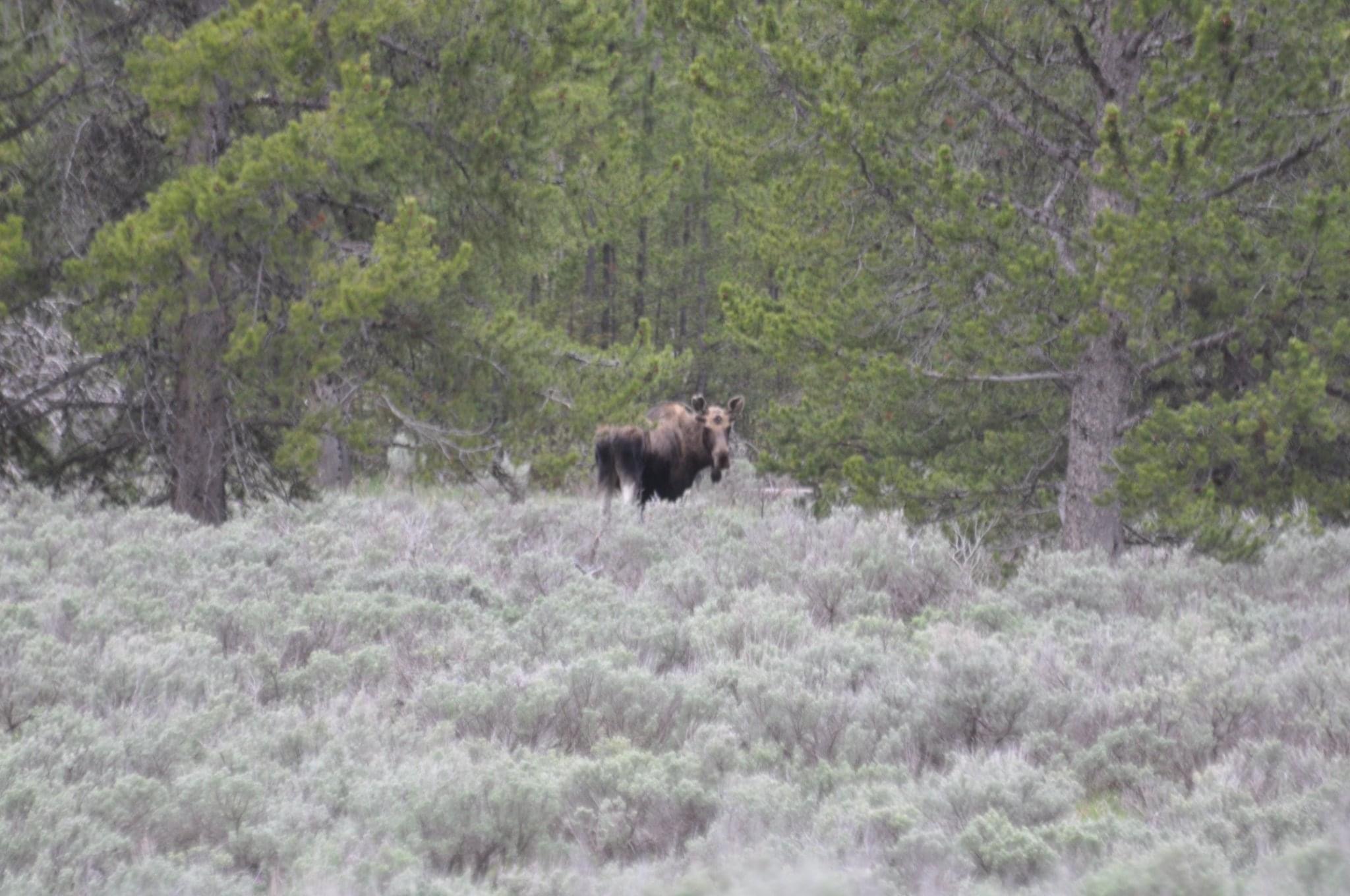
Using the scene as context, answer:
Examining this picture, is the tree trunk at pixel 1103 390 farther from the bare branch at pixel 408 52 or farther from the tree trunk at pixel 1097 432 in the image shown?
the bare branch at pixel 408 52

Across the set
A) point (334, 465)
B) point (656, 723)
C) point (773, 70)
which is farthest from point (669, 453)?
point (656, 723)

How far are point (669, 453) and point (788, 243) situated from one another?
15.1 ft

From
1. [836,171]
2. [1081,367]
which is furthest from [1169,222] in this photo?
[836,171]

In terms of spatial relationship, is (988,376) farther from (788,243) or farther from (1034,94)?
Result: (788,243)

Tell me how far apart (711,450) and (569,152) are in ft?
15.9

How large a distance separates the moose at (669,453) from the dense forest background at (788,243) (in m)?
3.87

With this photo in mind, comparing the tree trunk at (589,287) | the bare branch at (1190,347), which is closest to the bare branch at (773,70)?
the bare branch at (1190,347)

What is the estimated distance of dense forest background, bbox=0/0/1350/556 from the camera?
27.9 feet

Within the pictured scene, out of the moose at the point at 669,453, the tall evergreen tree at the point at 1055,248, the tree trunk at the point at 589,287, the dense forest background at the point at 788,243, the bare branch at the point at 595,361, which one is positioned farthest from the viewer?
the tree trunk at the point at 589,287

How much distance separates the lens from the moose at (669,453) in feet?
51.8

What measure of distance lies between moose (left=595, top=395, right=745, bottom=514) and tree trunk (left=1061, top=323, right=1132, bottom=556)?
264 inches

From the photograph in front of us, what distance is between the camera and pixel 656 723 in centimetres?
568

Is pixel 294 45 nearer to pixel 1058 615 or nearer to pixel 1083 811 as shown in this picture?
pixel 1058 615

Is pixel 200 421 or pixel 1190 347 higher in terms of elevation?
pixel 1190 347
